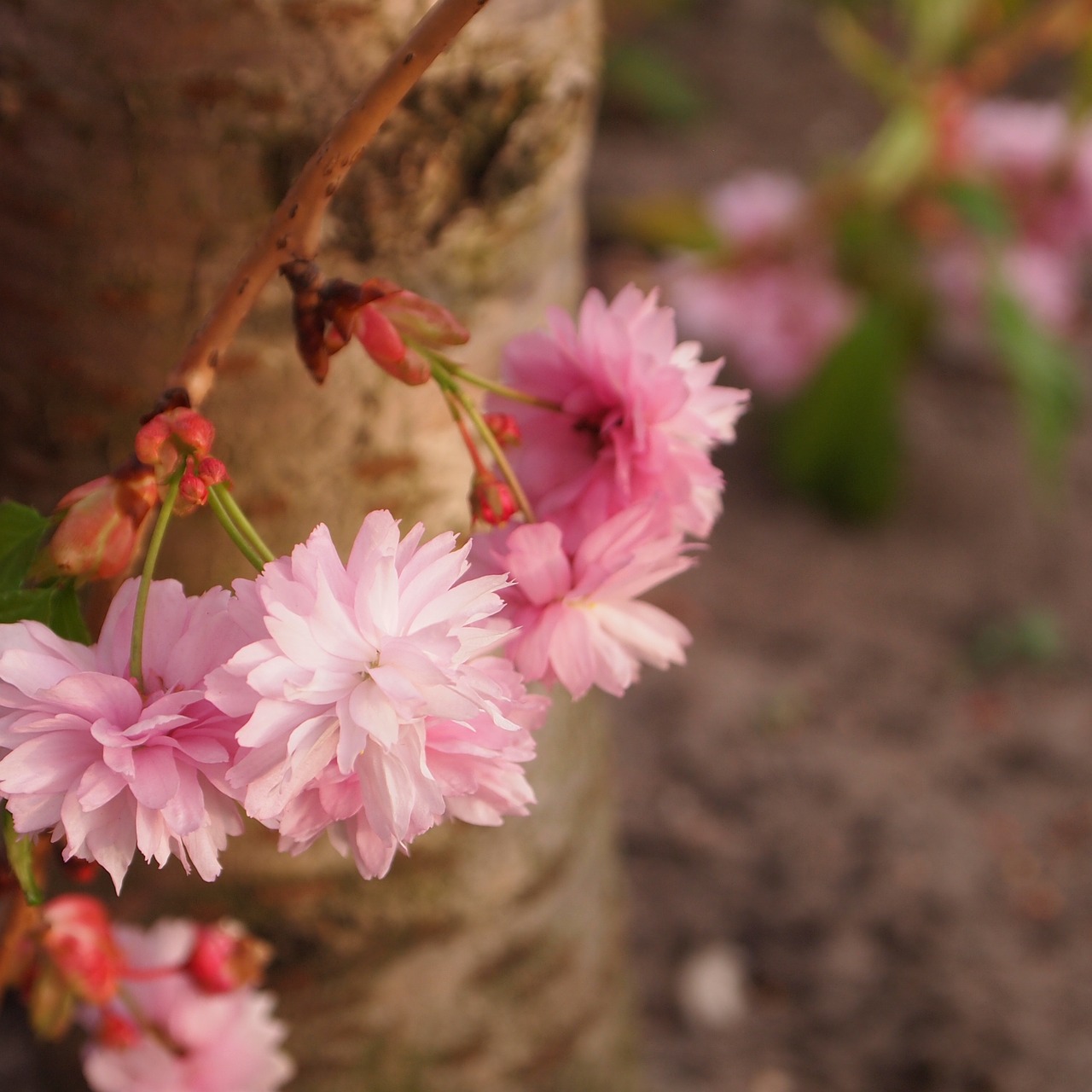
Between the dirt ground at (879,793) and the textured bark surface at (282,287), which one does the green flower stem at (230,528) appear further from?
the dirt ground at (879,793)

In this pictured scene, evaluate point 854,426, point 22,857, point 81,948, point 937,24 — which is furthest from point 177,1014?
point 937,24

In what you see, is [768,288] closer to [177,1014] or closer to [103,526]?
[177,1014]

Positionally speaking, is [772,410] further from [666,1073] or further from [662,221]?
[666,1073]

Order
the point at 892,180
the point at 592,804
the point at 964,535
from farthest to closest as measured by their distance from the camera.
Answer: the point at 964,535, the point at 892,180, the point at 592,804

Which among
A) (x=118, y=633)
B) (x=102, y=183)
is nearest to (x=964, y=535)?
(x=102, y=183)

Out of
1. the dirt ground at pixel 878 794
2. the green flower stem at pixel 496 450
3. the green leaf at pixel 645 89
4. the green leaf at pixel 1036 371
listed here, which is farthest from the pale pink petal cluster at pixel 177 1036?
the green leaf at pixel 645 89
